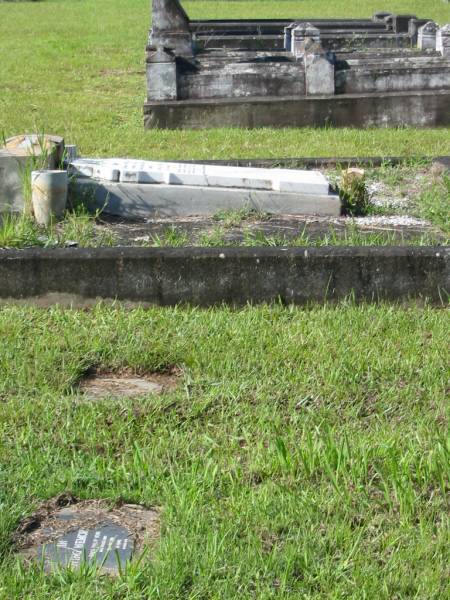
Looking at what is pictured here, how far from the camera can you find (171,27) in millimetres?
14695

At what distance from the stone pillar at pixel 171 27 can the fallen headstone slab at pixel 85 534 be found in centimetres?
1190

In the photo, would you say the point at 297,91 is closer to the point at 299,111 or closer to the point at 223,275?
the point at 299,111

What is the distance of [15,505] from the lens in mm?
3293

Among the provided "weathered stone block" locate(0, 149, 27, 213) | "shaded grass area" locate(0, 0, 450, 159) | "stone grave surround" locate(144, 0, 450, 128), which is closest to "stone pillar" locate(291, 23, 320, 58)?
"stone grave surround" locate(144, 0, 450, 128)

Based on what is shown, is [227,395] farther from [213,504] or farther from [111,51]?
[111,51]

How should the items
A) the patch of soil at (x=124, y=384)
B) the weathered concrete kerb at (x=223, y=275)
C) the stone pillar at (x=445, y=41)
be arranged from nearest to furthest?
the patch of soil at (x=124, y=384) → the weathered concrete kerb at (x=223, y=275) → the stone pillar at (x=445, y=41)

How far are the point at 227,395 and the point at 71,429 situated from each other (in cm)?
68

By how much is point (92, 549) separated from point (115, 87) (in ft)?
47.8

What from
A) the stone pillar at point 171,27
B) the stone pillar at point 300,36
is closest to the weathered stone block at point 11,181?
the stone pillar at point 300,36

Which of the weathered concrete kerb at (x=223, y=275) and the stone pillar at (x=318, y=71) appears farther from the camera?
the stone pillar at (x=318, y=71)

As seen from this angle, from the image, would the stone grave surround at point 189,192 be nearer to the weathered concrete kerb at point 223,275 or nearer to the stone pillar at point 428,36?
the weathered concrete kerb at point 223,275

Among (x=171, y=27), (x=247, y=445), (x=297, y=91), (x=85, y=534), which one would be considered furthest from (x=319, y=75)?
(x=85, y=534)

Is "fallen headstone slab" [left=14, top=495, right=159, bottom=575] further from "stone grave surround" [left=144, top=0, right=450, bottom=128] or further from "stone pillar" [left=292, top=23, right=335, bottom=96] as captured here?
"stone pillar" [left=292, top=23, right=335, bottom=96]

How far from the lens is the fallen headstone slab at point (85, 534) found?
3055 millimetres
